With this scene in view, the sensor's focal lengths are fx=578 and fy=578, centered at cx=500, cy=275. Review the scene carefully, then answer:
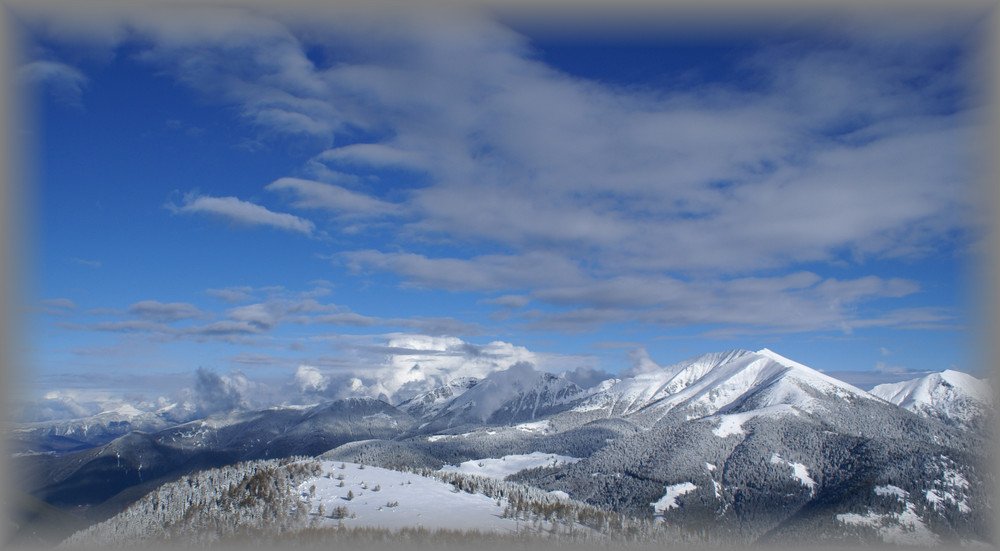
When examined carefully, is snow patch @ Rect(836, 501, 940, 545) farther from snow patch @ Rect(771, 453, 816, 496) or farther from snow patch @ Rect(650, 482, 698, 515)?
snow patch @ Rect(650, 482, 698, 515)

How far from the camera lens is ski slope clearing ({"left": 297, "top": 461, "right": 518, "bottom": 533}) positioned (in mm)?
58750

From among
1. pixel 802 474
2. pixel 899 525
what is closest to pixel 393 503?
pixel 899 525

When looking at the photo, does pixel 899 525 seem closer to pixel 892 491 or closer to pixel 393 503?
pixel 892 491

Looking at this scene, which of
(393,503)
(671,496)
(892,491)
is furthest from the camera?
(671,496)

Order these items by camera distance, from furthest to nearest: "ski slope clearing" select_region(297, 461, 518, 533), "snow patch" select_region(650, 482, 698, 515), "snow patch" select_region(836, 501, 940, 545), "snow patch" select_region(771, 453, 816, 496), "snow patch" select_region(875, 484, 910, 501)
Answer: "snow patch" select_region(771, 453, 816, 496) < "snow patch" select_region(650, 482, 698, 515) < "snow patch" select_region(875, 484, 910, 501) < "snow patch" select_region(836, 501, 940, 545) < "ski slope clearing" select_region(297, 461, 518, 533)

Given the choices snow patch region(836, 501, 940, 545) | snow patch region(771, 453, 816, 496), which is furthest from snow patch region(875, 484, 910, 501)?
snow patch region(771, 453, 816, 496)

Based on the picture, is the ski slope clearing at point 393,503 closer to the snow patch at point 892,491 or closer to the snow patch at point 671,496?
the snow patch at point 671,496

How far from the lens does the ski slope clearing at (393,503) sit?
58750 millimetres

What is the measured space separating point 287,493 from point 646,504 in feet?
475

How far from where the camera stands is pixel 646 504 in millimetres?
182125

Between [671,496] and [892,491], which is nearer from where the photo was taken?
[892,491]

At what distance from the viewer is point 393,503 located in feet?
217

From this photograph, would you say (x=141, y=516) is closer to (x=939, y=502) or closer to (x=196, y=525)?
(x=196, y=525)

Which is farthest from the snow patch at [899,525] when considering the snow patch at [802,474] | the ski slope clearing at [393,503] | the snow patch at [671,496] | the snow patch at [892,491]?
the ski slope clearing at [393,503]
